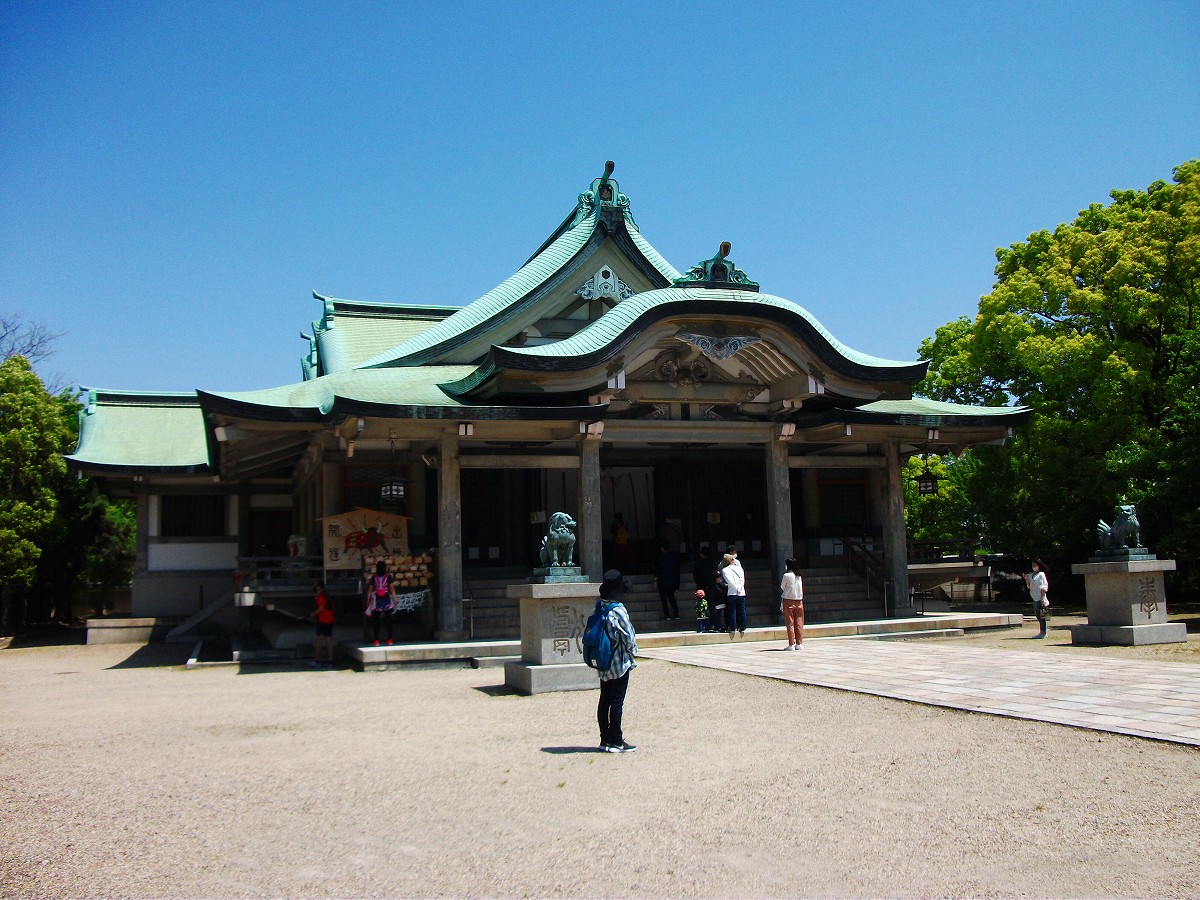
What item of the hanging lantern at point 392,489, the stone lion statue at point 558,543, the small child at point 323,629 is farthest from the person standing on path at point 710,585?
the small child at point 323,629

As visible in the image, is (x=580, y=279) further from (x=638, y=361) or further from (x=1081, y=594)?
(x=1081, y=594)

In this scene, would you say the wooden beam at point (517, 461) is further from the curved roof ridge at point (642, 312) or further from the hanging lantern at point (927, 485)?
the hanging lantern at point (927, 485)

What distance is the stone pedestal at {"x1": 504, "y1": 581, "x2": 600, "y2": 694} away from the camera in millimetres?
11633

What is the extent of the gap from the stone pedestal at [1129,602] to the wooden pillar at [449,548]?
9516mm

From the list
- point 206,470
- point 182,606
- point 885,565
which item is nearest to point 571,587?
point 885,565

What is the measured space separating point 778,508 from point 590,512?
12.1 feet

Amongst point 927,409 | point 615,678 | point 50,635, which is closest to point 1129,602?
point 927,409

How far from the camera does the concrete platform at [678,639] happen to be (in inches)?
595

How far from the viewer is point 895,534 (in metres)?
19.2

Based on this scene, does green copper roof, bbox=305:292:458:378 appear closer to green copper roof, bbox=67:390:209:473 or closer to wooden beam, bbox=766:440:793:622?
green copper roof, bbox=67:390:209:473

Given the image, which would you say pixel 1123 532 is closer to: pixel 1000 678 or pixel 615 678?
pixel 1000 678

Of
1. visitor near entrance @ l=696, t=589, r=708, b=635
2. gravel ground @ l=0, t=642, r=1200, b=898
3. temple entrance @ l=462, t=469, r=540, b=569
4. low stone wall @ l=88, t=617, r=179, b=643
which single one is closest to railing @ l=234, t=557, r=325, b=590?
temple entrance @ l=462, t=469, r=540, b=569

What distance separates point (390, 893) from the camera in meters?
4.93

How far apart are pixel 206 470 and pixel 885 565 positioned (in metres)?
15.4
